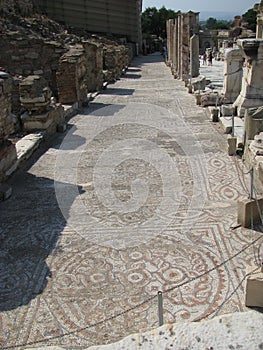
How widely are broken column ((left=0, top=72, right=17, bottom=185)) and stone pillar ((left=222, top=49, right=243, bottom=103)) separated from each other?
21.1ft

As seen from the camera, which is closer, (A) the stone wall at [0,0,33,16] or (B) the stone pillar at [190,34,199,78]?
(A) the stone wall at [0,0,33,16]

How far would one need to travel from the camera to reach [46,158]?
6.93 metres

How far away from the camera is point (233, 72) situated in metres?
→ 10.4

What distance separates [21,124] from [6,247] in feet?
15.8

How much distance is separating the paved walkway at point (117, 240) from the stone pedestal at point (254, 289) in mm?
111

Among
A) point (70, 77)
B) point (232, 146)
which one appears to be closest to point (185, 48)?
point (70, 77)

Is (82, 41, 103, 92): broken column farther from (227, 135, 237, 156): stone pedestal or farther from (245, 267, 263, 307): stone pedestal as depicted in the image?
(245, 267, 263, 307): stone pedestal

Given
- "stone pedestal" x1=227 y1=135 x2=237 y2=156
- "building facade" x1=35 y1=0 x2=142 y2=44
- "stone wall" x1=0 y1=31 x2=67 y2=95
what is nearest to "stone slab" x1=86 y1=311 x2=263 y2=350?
"stone pedestal" x1=227 y1=135 x2=237 y2=156

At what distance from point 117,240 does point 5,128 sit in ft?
9.77

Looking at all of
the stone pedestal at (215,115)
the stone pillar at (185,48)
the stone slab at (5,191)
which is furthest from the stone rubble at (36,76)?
the stone pillar at (185,48)

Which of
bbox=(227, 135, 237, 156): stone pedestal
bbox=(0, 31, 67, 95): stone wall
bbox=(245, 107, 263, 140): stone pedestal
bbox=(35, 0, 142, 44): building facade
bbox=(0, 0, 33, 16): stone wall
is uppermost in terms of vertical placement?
bbox=(35, 0, 142, 44): building facade

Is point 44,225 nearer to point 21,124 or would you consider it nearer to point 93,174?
point 93,174

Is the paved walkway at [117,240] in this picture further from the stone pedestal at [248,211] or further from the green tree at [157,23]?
the green tree at [157,23]

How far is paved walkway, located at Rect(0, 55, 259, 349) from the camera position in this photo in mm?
3109
